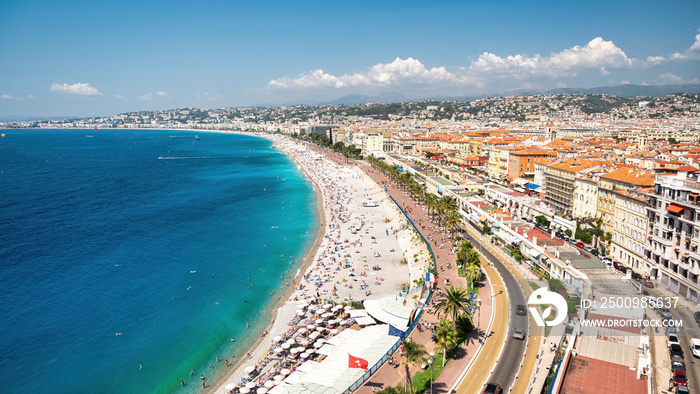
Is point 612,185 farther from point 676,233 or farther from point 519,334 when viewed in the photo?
point 519,334

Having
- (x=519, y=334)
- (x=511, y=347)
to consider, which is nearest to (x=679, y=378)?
(x=519, y=334)

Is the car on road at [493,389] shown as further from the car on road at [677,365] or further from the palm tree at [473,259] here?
the palm tree at [473,259]

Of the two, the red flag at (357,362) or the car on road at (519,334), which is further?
the car on road at (519,334)

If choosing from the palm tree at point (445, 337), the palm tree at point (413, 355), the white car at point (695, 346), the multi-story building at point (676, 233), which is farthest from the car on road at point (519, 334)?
the multi-story building at point (676, 233)

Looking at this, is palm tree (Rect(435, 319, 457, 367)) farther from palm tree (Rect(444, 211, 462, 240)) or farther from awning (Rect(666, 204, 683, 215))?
palm tree (Rect(444, 211, 462, 240))

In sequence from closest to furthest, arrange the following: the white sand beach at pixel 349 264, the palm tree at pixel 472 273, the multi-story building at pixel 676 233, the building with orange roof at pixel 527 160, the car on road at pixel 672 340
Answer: the car on road at pixel 672 340
the multi-story building at pixel 676 233
the white sand beach at pixel 349 264
the palm tree at pixel 472 273
the building with orange roof at pixel 527 160

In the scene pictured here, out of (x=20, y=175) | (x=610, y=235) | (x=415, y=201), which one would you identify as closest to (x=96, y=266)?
(x=415, y=201)

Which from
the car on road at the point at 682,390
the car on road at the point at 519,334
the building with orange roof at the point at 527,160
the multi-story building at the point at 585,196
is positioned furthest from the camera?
the building with orange roof at the point at 527,160

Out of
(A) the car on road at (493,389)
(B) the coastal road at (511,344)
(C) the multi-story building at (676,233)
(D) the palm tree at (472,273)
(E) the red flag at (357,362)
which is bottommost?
(B) the coastal road at (511,344)

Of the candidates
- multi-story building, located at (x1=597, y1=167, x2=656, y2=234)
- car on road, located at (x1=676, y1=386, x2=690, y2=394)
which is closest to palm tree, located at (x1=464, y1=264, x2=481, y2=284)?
car on road, located at (x1=676, y1=386, x2=690, y2=394)
